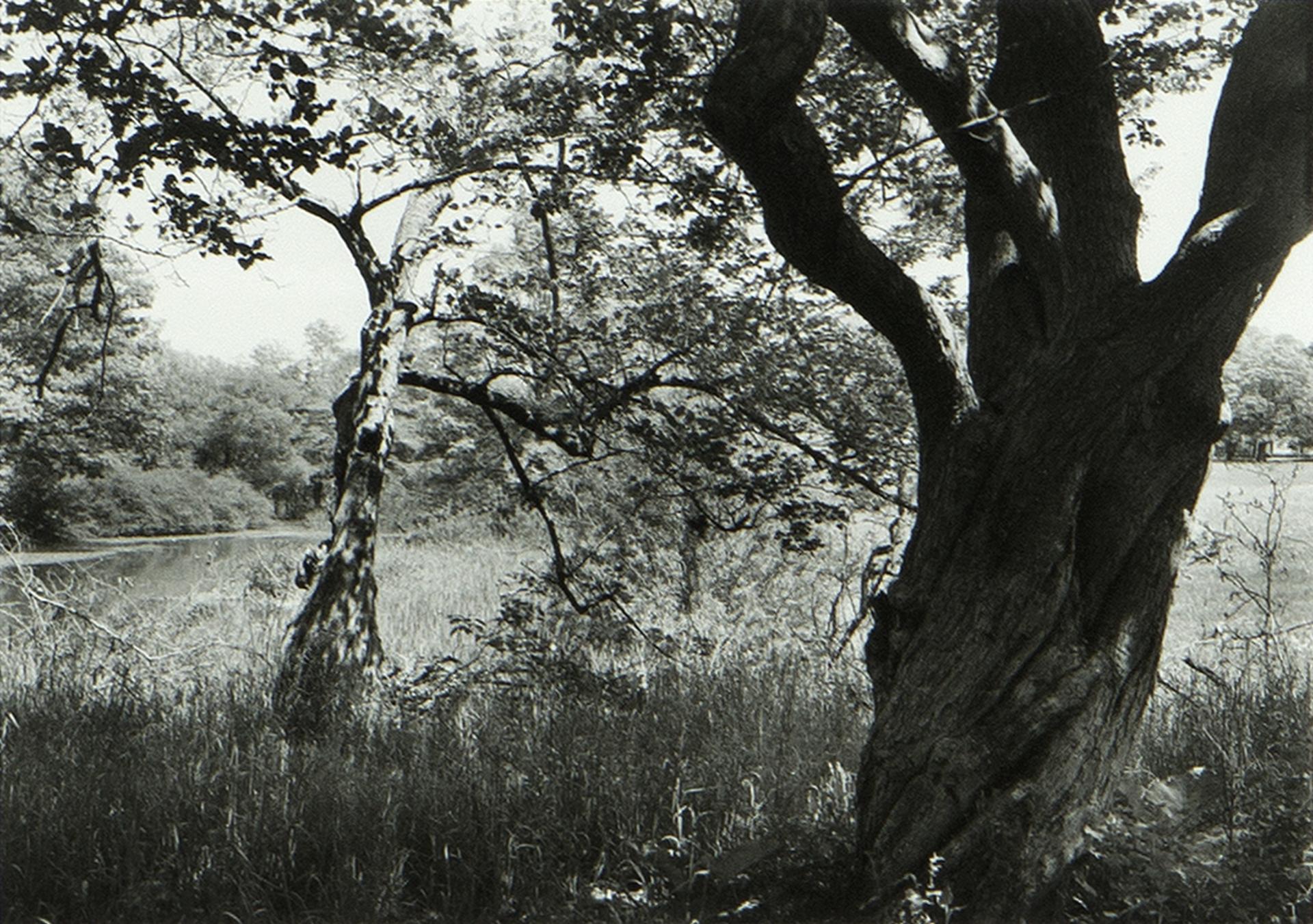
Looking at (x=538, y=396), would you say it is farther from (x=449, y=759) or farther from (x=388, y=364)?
(x=449, y=759)

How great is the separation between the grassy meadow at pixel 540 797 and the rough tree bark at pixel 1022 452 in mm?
358

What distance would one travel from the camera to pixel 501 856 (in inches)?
157

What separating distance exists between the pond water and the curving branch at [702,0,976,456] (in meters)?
11.2

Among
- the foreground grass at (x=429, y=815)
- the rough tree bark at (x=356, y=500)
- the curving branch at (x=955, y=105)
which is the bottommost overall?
the foreground grass at (x=429, y=815)

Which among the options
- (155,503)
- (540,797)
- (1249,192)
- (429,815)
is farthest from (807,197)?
(155,503)

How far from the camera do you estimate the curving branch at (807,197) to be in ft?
10.7

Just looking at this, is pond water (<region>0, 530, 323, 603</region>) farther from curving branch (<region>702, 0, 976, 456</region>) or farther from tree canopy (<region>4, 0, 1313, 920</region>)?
curving branch (<region>702, 0, 976, 456</region>)

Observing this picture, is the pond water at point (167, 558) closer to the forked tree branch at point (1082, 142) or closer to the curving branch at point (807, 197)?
the curving branch at point (807, 197)

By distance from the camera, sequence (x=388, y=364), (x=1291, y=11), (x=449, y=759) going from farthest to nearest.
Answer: (x=388, y=364) < (x=449, y=759) < (x=1291, y=11)

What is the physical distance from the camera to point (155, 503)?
37.1m

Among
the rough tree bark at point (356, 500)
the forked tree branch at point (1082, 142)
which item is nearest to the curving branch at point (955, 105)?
the forked tree branch at point (1082, 142)

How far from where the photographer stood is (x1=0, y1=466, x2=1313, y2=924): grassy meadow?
3.75m

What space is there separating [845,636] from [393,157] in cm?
477

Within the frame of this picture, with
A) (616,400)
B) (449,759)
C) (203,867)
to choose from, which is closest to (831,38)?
(616,400)
